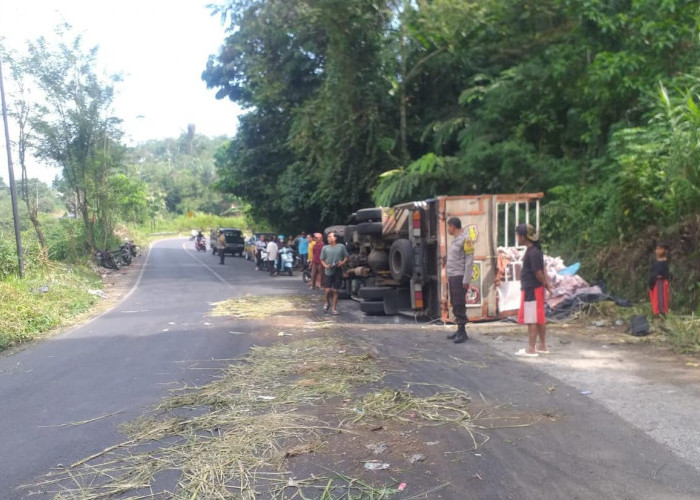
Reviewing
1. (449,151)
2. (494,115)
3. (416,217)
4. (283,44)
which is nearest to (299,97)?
(283,44)

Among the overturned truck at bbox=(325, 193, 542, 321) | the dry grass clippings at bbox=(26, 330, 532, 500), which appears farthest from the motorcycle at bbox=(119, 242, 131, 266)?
the dry grass clippings at bbox=(26, 330, 532, 500)

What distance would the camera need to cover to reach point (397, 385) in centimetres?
674

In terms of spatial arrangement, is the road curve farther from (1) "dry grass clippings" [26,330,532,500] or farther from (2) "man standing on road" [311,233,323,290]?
(2) "man standing on road" [311,233,323,290]

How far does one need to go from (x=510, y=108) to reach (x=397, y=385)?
12.4 meters

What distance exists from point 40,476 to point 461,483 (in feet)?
10.1

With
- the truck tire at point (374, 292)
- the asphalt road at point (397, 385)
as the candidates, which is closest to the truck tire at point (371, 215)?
the truck tire at point (374, 292)

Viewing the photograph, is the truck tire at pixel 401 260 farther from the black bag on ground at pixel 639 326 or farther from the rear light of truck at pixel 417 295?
the black bag on ground at pixel 639 326

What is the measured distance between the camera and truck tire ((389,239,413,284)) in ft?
37.0

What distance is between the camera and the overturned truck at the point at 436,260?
414 inches

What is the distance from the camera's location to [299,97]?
90.0 ft

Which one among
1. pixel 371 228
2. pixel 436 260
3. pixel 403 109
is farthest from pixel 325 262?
pixel 403 109

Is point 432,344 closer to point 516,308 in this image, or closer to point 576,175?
point 516,308

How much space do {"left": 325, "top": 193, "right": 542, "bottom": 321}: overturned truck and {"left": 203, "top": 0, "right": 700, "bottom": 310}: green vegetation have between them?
7.08 feet

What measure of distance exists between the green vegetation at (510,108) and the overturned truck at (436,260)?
216cm
